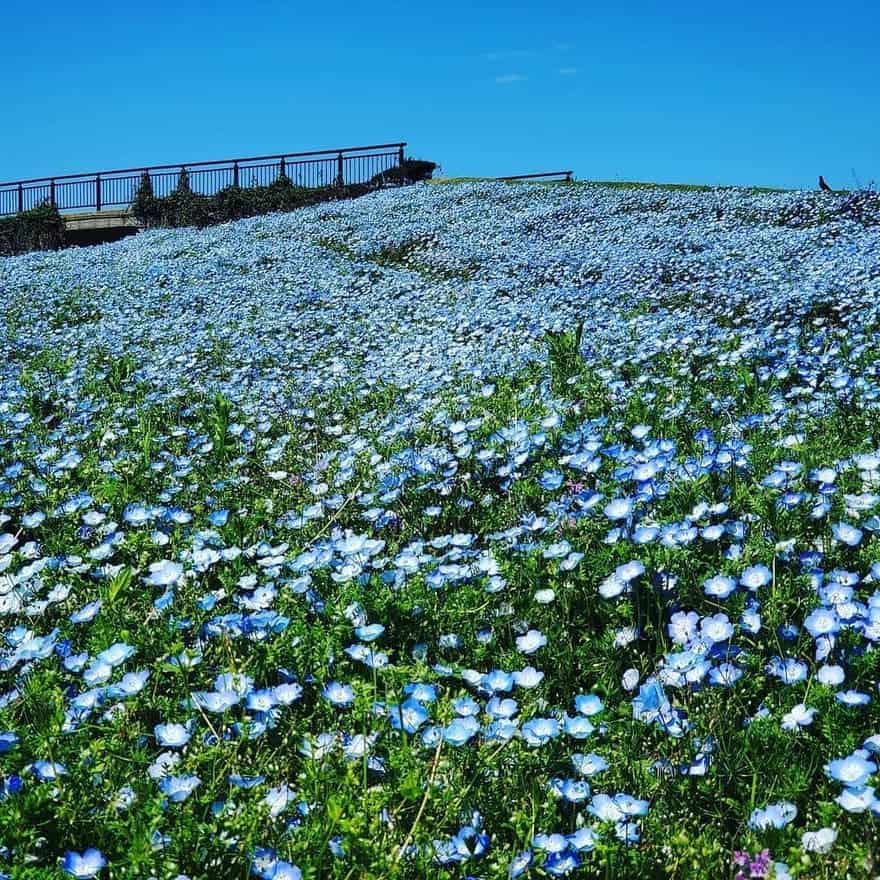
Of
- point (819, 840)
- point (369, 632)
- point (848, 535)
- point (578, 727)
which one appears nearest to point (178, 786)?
point (369, 632)

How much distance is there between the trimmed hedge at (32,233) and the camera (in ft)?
86.7

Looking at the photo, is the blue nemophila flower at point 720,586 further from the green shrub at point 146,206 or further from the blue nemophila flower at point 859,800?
the green shrub at point 146,206

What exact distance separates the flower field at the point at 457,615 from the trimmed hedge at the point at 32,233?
22.4 metres

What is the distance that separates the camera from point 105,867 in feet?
5.69

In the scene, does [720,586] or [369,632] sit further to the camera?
[720,586]

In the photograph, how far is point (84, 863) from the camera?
64.6 inches

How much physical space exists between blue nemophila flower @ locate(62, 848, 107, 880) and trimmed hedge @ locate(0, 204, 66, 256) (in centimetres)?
2746

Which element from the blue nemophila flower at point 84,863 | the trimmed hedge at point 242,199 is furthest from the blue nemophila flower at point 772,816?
the trimmed hedge at point 242,199

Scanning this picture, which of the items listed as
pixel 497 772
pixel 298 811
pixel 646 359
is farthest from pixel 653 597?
pixel 646 359

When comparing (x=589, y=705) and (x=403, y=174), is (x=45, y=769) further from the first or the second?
(x=403, y=174)

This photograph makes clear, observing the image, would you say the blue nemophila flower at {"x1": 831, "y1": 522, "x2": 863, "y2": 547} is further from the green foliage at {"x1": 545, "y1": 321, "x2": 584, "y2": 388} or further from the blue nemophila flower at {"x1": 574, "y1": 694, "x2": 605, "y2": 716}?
the green foliage at {"x1": 545, "y1": 321, "x2": 584, "y2": 388}

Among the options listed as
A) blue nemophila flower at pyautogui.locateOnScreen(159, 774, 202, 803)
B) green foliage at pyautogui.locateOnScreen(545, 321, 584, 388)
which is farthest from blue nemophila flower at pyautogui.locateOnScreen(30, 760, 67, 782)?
green foliage at pyautogui.locateOnScreen(545, 321, 584, 388)

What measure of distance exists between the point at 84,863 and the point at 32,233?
2846 centimetres

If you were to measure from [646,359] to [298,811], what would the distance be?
4476 mm
